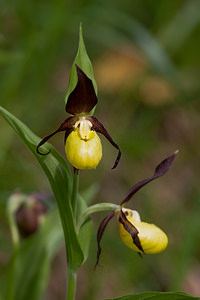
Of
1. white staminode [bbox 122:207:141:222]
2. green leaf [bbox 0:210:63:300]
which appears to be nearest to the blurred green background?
green leaf [bbox 0:210:63:300]

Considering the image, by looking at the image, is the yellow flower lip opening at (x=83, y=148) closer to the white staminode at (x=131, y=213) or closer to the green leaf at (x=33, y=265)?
the white staminode at (x=131, y=213)

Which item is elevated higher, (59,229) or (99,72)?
(99,72)

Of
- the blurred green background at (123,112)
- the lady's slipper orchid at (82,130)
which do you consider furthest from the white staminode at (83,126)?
the blurred green background at (123,112)

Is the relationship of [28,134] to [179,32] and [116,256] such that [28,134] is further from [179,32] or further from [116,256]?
[179,32]

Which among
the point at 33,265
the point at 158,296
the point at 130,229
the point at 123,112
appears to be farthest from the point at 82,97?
the point at 123,112

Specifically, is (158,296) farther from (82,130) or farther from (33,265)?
(33,265)

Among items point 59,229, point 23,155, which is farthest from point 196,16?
point 59,229
